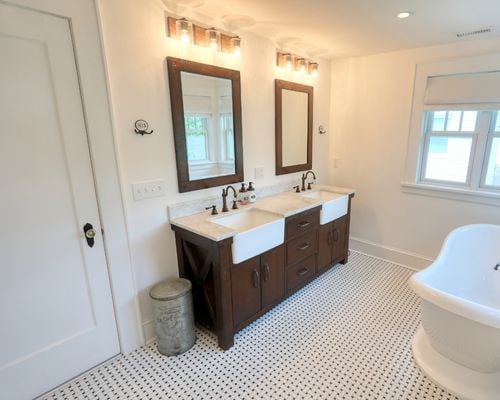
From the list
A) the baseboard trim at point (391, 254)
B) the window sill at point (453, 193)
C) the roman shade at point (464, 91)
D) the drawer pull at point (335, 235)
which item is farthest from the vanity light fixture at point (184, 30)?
the baseboard trim at point (391, 254)

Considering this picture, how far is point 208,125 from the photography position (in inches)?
89.1

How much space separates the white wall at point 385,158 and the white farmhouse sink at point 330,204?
24.9 inches

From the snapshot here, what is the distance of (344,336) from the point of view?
84.3 inches

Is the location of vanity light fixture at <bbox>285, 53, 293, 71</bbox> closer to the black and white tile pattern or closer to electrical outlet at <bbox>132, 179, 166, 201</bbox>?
electrical outlet at <bbox>132, 179, 166, 201</bbox>

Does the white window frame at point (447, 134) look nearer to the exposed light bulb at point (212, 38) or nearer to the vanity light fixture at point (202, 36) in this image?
the vanity light fixture at point (202, 36)

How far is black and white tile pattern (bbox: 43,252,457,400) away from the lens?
1695 mm

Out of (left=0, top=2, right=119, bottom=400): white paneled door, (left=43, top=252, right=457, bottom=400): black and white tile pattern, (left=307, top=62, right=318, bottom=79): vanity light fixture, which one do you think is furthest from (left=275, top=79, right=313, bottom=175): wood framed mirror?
(left=0, top=2, right=119, bottom=400): white paneled door

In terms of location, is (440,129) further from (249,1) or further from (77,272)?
(77,272)

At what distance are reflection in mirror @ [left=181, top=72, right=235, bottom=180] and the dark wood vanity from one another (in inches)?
23.3

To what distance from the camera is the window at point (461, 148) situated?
2.65 m

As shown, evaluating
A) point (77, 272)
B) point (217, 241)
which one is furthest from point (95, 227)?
point (217, 241)

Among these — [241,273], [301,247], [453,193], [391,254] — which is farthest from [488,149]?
[241,273]

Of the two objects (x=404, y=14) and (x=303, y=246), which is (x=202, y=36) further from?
(x=303, y=246)

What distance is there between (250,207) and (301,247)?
0.60m
